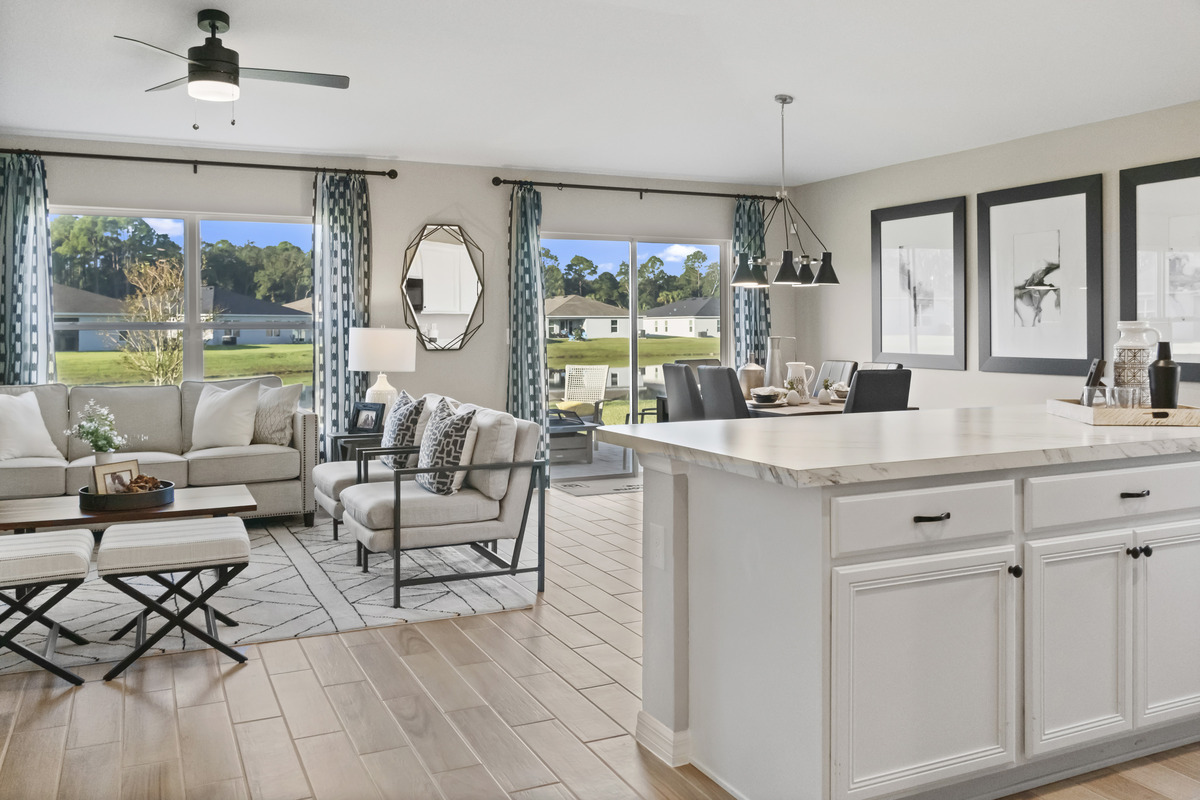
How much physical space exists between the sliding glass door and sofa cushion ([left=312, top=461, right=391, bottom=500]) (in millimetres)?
2410

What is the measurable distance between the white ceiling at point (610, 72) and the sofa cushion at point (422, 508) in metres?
2.05

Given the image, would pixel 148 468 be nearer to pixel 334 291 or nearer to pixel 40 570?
pixel 334 291

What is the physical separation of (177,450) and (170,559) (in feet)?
9.69

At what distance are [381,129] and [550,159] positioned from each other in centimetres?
145

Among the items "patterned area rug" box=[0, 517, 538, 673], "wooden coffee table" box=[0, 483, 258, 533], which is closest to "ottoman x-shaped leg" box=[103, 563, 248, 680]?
"patterned area rug" box=[0, 517, 538, 673]

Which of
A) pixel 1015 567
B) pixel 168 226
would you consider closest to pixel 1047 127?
pixel 1015 567

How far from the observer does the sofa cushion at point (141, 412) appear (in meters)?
5.91

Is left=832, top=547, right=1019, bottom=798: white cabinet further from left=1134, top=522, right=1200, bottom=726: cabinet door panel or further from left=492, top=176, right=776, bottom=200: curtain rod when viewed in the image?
left=492, top=176, right=776, bottom=200: curtain rod

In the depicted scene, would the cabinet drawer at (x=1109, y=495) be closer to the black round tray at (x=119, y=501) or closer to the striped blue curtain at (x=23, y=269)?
the black round tray at (x=119, y=501)

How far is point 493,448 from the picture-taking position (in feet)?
14.3

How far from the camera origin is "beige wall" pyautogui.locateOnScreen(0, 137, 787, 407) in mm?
6215

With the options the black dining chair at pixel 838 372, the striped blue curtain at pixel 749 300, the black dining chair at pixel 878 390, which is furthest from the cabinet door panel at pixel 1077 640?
the striped blue curtain at pixel 749 300

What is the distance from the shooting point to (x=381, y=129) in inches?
235

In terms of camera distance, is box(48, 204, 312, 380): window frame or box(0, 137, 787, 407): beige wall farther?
box(48, 204, 312, 380): window frame
